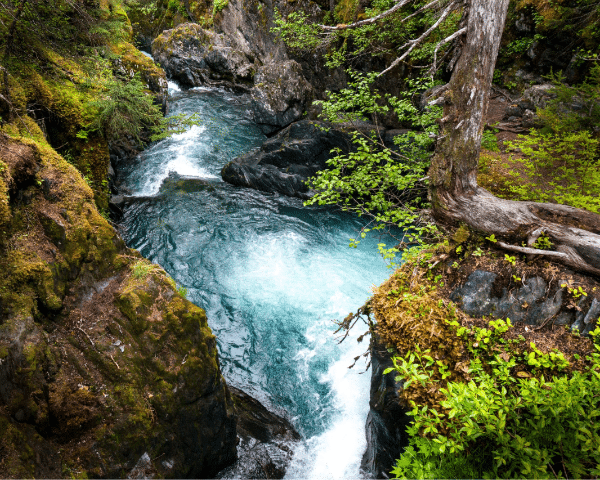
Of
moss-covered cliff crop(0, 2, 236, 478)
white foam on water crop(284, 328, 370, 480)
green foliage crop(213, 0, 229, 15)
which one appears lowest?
white foam on water crop(284, 328, 370, 480)

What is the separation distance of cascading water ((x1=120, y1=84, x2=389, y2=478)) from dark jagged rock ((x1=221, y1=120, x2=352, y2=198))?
0.52 m

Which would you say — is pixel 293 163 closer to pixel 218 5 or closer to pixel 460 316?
pixel 460 316

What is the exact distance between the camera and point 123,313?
4.33 m

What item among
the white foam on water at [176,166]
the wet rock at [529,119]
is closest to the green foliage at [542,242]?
the wet rock at [529,119]

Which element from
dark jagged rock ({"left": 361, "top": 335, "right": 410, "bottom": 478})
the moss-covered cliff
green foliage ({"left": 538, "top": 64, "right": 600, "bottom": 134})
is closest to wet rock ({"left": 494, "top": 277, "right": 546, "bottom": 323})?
dark jagged rock ({"left": 361, "top": 335, "right": 410, "bottom": 478})

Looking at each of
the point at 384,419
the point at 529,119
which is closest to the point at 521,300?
the point at 384,419

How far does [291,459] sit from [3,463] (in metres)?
4.26

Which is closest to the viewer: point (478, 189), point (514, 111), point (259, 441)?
point (478, 189)

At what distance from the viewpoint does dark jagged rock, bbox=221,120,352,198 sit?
43.7ft

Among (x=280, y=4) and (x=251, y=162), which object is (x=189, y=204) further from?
(x=280, y=4)

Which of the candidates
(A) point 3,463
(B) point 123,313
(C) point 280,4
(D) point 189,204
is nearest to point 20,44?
(D) point 189,204

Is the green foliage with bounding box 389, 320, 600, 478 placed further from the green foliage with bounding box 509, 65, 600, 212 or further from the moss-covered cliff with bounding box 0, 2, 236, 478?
the green foliage with bounding box 509, 65, 600, 212

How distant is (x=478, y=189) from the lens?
15.4ft

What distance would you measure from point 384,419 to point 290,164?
1088 cm
